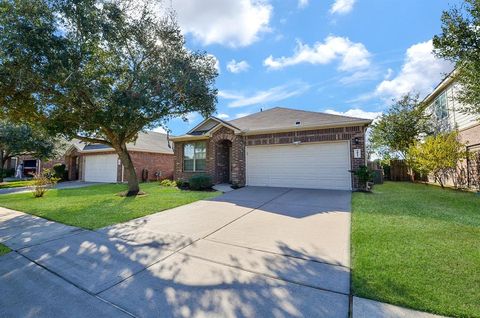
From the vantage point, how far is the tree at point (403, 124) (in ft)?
55.4

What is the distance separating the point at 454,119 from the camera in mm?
13203

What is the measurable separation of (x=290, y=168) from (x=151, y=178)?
1279 cm

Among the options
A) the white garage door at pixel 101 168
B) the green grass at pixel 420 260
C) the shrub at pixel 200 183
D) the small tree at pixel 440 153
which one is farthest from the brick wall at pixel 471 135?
the white garage door at pixel 101 168

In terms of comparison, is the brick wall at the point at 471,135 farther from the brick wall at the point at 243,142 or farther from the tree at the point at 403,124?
the brick wall at the point at 243,142

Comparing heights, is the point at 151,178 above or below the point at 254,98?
below

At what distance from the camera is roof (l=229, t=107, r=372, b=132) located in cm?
1084

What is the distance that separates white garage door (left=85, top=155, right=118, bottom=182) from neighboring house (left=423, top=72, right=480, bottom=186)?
2122cm

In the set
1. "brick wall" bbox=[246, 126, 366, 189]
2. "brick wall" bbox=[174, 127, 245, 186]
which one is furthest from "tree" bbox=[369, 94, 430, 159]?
"brick wall" bbox=[174, 127, 245, 186]

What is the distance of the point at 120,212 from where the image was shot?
7043 millimetres

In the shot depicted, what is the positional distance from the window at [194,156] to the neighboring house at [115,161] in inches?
186

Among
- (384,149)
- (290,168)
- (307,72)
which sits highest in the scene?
(307,72)

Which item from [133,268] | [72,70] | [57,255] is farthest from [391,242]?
[72,70]

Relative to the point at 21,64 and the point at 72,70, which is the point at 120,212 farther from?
the point at 21,64

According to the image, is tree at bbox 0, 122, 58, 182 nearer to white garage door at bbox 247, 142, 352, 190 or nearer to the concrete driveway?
white garage door at bbox 247, 142, 352, 190
